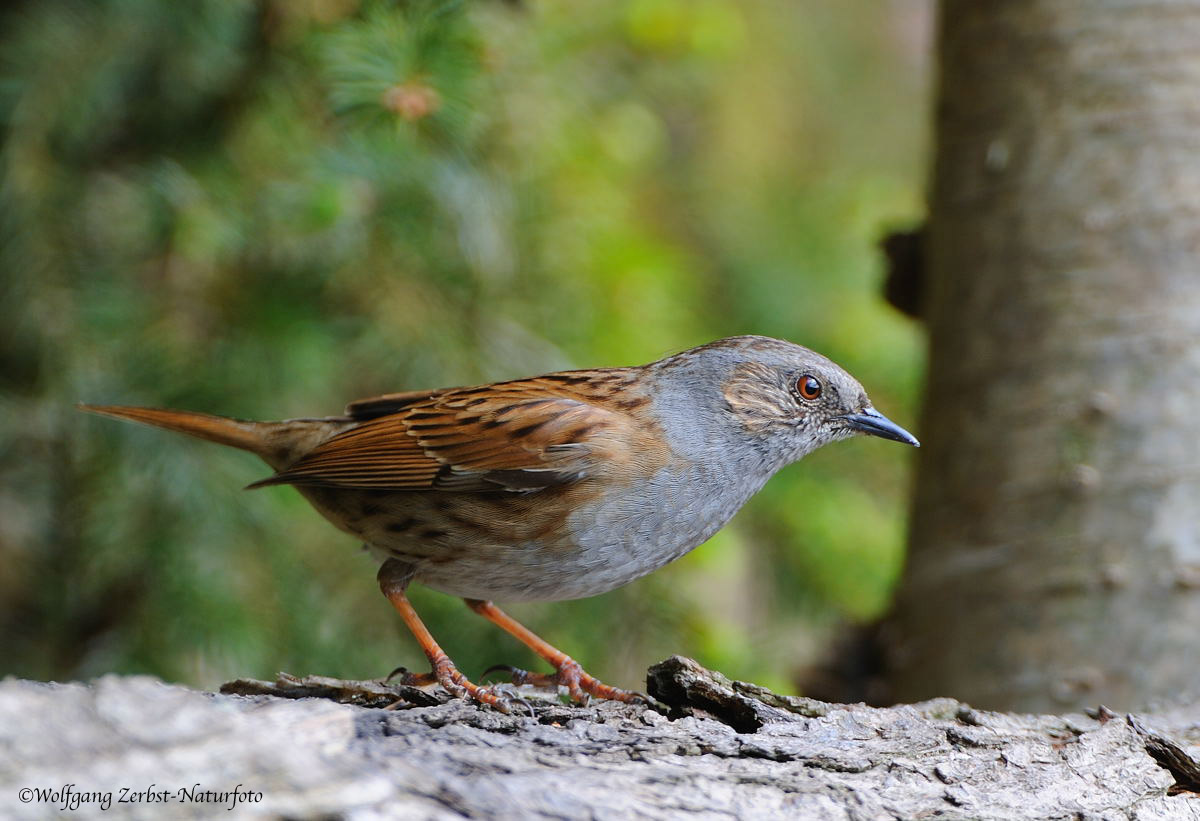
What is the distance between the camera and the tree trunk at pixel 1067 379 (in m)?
3.38

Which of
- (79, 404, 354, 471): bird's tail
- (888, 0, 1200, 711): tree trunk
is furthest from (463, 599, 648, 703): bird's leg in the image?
(888, 0, 1200, 711): tree trunk

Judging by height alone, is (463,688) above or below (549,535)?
Result: below

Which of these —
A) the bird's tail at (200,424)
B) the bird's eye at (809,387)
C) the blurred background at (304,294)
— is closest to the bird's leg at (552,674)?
the blurred background at (304,294)

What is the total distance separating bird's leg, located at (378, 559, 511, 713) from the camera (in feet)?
9.48

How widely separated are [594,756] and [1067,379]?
2111 millimetres

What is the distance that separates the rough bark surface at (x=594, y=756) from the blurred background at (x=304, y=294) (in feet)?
3.93

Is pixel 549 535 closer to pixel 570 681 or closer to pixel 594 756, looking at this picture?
pixel 570 681

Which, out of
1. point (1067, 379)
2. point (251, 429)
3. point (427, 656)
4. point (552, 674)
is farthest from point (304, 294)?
point (1067, 379)

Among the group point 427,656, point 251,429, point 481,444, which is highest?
point 481,444

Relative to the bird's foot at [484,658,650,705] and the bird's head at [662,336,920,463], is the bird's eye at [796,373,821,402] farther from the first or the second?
the bird's foot at [484,658,650,705]

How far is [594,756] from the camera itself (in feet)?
7.20

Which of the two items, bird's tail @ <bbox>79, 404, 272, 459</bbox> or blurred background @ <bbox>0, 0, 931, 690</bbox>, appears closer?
bird's tail @ <bbox>79, 404, 272, 459</bbox>

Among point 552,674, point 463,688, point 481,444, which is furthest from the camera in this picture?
point 552,674

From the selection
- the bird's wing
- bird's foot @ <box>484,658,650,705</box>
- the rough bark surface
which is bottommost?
bird's foot @ <box>484,658,650,705</box>
